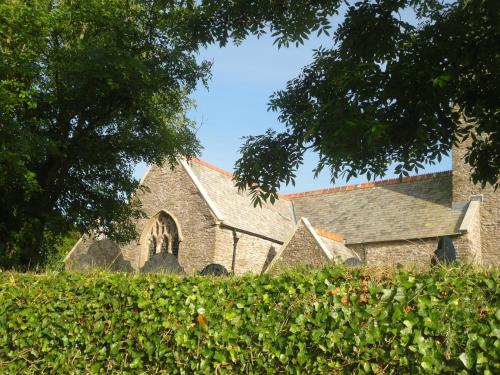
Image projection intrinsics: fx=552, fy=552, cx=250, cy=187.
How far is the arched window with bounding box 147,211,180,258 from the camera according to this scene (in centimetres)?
2623

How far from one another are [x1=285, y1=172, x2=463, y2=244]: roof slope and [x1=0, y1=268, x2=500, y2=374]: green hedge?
18221 millimetres

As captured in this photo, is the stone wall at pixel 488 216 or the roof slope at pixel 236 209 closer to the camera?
the stone wall at pixel 488 216

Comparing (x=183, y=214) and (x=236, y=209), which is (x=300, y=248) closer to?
(x=236, y=209)

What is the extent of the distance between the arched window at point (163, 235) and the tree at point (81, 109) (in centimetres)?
732

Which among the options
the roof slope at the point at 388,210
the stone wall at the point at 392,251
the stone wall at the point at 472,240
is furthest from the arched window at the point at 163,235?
the stone wall at the point at 472,240

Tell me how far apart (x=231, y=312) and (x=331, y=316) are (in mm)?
1194

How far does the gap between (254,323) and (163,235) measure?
2124 cm

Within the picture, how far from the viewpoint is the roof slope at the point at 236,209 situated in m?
26.2

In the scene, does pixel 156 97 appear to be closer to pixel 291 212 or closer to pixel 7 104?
pixel 7 104

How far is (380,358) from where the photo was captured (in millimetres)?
5152

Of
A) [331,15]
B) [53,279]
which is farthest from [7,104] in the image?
[331,15]

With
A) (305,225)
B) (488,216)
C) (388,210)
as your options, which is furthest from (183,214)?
(488,216)

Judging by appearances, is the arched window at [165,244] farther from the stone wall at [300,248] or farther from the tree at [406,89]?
the tree at [406,89]

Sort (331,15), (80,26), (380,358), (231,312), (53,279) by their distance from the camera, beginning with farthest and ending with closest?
(80,26), (331,15), (53,279), (231,312), (380,358)
